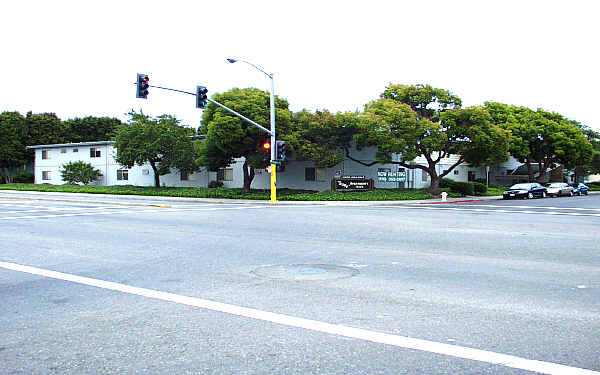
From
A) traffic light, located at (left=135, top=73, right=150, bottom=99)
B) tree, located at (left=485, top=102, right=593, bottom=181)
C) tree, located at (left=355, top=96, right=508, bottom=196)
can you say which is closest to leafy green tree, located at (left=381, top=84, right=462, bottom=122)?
tree, located at (left=355, top=96, right=508, bottom=196)

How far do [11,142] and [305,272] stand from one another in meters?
69.0

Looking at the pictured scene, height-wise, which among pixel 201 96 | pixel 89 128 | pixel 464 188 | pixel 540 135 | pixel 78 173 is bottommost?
pixel 464 188

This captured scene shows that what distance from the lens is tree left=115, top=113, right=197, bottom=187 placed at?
4388cm

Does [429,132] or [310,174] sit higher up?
[429,132]

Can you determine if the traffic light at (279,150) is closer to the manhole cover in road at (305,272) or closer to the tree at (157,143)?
the tree at (157,143)

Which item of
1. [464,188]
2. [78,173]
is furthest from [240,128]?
[78,173]

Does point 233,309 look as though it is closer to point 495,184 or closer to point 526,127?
point 526,127

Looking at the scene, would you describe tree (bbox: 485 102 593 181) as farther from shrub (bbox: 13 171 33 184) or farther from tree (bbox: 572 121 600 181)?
shrub (bbox: 13 171 33 184)

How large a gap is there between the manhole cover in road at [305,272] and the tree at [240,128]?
28.0 meters

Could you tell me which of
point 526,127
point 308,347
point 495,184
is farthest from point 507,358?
point 495,184

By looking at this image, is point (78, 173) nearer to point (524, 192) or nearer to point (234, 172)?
point (234, 172)

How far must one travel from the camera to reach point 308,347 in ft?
14.5

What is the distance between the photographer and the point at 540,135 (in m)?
51.8

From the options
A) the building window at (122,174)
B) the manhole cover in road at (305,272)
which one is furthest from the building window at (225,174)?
the manhole cover in road at (305,272)
